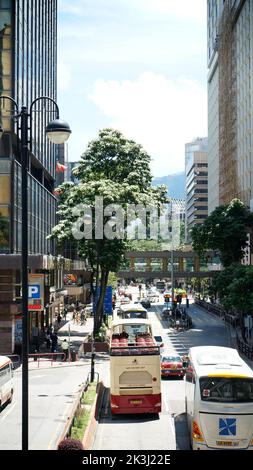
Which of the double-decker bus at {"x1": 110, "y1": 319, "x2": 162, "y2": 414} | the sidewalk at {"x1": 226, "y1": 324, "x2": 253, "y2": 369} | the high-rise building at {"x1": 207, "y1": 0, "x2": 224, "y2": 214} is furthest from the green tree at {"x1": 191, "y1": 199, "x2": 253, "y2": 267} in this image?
the high-rise building at {"x1": 207, "y1": 0, "x2": 224, "y2": 214}

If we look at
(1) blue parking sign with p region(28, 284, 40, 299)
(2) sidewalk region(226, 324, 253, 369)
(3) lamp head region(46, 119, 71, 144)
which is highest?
(3) lamp head region(46, 119, 71, 144)

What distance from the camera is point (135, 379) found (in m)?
24.3

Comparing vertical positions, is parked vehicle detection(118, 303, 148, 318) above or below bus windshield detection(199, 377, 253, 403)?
below

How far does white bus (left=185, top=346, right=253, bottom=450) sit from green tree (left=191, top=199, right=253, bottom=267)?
45.2 m

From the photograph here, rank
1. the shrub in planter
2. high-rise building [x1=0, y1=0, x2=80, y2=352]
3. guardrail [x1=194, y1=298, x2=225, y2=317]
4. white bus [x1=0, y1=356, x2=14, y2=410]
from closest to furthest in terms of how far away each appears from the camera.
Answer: the shrub in planter
white bus [x1=0, y1=356, x2=14, y2=410]
high-rise building [x1=0, y1=0, x2=80, y2=352]
guardrail [x1=194, y1=298, x2=225, y2=317]

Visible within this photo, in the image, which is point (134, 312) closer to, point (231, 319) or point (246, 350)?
point (246, 350)

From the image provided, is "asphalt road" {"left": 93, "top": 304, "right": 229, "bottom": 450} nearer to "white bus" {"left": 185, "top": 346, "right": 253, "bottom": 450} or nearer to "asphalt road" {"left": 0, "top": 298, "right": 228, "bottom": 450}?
"asphalt road" {"left": 0, "top": 298, "right": 228, "bottom": 450}

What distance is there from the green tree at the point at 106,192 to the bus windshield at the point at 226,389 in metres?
29.2

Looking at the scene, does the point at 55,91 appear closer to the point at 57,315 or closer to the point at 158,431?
the point at 57,315

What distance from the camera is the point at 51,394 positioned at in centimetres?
3050

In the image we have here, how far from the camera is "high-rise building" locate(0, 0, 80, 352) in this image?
43875 millimetres

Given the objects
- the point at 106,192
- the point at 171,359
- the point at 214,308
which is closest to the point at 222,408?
the point at 171,359

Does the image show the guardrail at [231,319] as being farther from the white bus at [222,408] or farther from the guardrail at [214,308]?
the white bus at [222,408]
